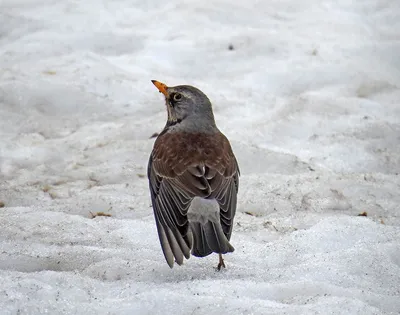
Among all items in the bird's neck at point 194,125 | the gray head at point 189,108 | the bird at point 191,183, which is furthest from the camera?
the gray head at point 189,108

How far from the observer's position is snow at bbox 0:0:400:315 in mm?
4582

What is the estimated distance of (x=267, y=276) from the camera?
489 centimetres

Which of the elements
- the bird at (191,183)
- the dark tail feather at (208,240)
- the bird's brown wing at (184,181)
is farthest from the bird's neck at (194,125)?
the dark tail feather at (208,240)

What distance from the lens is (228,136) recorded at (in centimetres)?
786

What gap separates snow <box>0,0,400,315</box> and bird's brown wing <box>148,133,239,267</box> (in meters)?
0.26

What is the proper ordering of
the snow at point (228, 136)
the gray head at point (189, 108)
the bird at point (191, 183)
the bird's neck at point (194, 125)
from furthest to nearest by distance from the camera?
the gray head at point (189, 108), the bird's neck at point (194, 125), the bird at point (191, 183), the snow at point (228, 136)

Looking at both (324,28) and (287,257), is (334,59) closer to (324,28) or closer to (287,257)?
(324,28)

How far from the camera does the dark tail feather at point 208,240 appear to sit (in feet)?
15.2

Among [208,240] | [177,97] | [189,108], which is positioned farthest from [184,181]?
[177,97]

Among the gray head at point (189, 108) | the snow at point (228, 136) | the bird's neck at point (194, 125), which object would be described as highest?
the gray head at point (189, 108)

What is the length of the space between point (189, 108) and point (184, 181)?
1030mm

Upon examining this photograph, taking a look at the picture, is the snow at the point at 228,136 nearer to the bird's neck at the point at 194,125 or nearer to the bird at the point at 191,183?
the bird at the point at 191,183

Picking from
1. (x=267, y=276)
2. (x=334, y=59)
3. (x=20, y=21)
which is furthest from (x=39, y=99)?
(x=267, y=276)

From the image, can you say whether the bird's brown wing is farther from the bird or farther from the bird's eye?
the bird's eye
